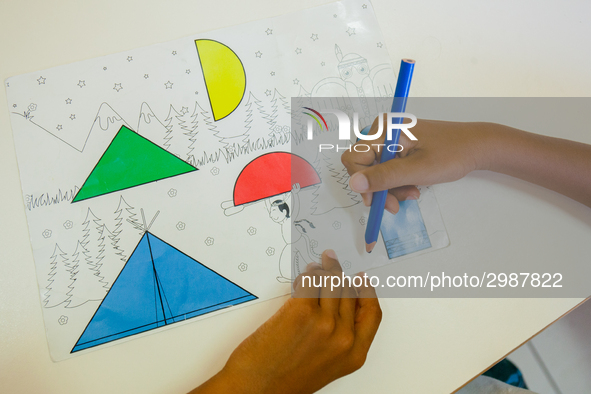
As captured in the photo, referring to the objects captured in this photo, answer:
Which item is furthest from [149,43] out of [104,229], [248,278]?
[248,278]

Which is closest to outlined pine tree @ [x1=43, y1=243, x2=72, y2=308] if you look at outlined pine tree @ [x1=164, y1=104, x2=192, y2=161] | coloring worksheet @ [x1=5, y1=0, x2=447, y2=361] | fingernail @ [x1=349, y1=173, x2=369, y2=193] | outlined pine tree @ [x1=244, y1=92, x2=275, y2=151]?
coloring worksheet @ [x1=5, y1=0, x2=447, y2=361]

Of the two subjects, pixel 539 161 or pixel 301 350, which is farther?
pixel 539 161

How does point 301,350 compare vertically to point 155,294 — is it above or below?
below

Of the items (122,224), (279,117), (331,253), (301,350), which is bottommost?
(301,350)

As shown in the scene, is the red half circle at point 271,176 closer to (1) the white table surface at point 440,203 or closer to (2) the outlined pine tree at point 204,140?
(2) the outlined pine tree at point 204,140

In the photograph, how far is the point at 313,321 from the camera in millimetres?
423

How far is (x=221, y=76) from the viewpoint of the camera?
1.73 ft

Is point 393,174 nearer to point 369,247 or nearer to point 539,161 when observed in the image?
point 369,247

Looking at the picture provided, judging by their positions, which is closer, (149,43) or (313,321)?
(313,321)

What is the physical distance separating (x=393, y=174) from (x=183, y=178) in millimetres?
310

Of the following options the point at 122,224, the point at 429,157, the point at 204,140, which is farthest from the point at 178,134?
the point at 429,157

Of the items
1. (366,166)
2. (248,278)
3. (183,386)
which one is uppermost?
(366,166)

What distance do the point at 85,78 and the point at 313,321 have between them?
501 mm

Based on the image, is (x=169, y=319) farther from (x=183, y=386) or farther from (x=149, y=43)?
(x=149, y=43)
